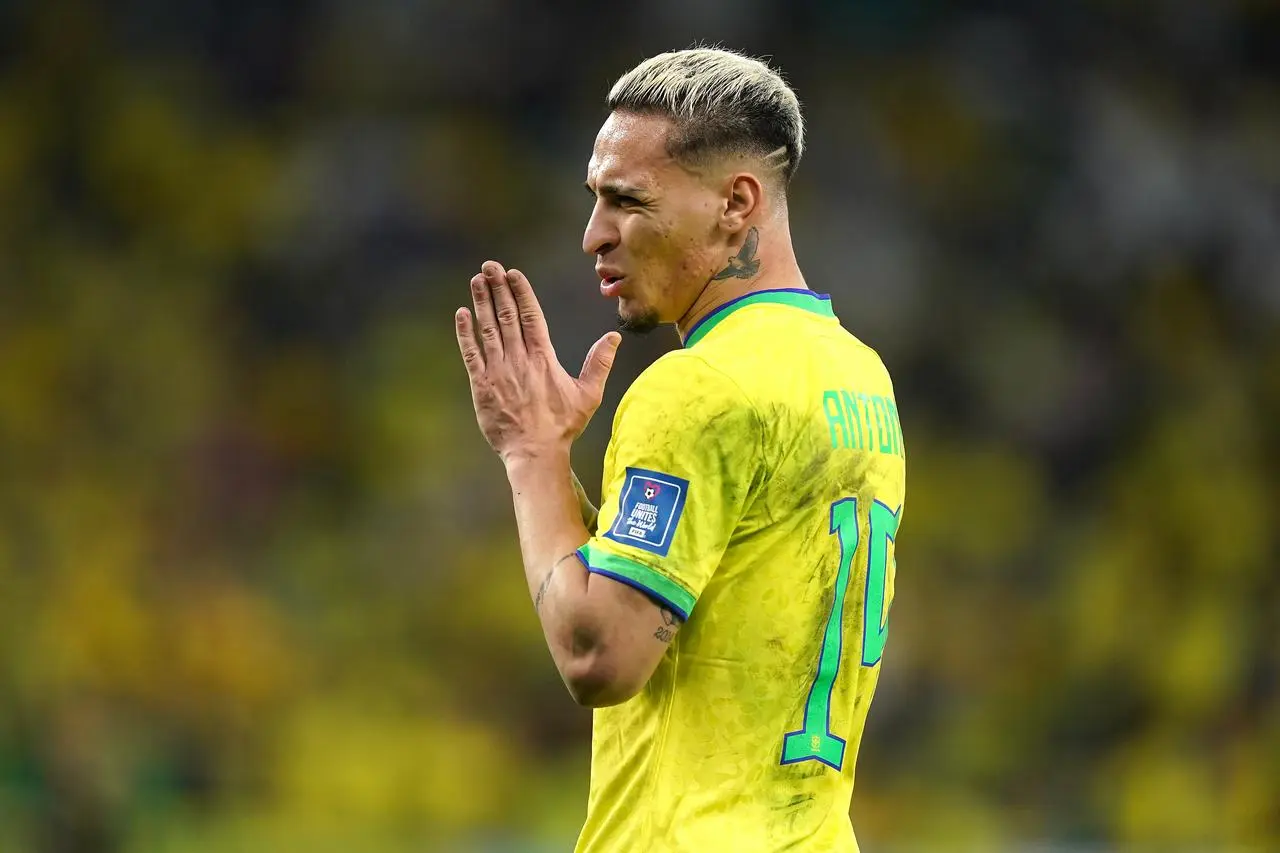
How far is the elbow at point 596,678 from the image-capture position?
6.52 feet

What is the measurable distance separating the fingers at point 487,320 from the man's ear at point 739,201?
0.37m

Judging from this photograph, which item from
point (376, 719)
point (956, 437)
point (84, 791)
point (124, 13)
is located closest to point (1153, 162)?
point (956, 437)

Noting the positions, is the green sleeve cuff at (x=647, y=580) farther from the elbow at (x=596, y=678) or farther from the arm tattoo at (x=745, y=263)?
the arm tattoo at (x=745, y=263)

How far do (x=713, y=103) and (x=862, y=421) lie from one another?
532mm

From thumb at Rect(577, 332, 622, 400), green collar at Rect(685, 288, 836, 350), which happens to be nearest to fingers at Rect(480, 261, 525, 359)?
thumb at Rect(577, 332, 622, 400)

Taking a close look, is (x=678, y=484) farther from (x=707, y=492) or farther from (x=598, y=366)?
(x=598, y=366)

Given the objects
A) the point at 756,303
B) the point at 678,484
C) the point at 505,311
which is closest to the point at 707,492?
the point at 678,484

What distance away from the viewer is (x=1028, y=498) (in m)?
7.79

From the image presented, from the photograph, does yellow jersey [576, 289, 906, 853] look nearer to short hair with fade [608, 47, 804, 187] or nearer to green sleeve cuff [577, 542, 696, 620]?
green sleeve cuff [577, 542, 696, 620]

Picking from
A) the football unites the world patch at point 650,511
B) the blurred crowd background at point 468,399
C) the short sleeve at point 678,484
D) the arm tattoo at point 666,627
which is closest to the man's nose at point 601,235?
the short sleeve at point 678,484

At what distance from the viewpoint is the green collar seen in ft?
7.54

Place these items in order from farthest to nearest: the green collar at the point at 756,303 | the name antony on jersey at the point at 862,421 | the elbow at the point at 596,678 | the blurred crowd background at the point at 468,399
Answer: the blurred crowd background at the point at 468,399 < the green collar at the point at 756,303 < the name antony on jersey at the point at 862,421 < the elbow at the point at 596,678

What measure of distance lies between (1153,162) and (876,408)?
649 cm

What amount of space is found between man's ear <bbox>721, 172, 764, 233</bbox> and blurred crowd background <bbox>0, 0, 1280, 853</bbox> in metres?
5.02
